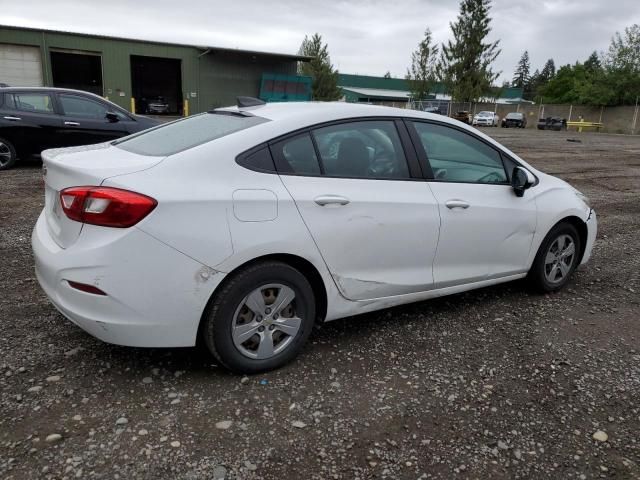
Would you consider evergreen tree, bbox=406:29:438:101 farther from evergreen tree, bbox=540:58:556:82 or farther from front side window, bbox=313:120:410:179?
evergreen tree, bbox=540:58:556:82

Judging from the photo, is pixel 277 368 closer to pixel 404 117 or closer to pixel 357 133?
pixel 357 133

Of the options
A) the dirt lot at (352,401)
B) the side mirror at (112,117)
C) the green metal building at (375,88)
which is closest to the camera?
the dirt lot at (352,401)

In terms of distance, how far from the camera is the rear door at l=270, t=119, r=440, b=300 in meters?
3.06

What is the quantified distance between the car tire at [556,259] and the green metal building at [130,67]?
33310 millimetres

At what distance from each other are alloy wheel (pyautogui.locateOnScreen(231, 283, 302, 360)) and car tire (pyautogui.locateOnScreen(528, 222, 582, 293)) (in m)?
2.35

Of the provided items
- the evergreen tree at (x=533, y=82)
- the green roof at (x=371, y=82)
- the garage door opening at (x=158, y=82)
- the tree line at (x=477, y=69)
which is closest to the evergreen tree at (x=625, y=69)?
the tree line at (x=477, y=69)

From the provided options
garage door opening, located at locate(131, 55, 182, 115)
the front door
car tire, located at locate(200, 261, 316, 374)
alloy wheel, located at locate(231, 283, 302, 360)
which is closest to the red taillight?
car tire, located at locate(200, 261, 316, 374)

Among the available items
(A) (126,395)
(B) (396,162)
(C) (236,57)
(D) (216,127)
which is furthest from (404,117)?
(C) (236,57)

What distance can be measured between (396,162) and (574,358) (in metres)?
1.72

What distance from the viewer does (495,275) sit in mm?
4086

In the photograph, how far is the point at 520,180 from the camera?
397cm

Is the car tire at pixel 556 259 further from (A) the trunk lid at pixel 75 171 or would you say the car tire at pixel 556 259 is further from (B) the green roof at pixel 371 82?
(B) the green roof at pixel 371 82

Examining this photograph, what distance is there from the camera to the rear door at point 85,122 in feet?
31.7

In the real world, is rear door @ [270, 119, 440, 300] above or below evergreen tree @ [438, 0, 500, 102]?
below
